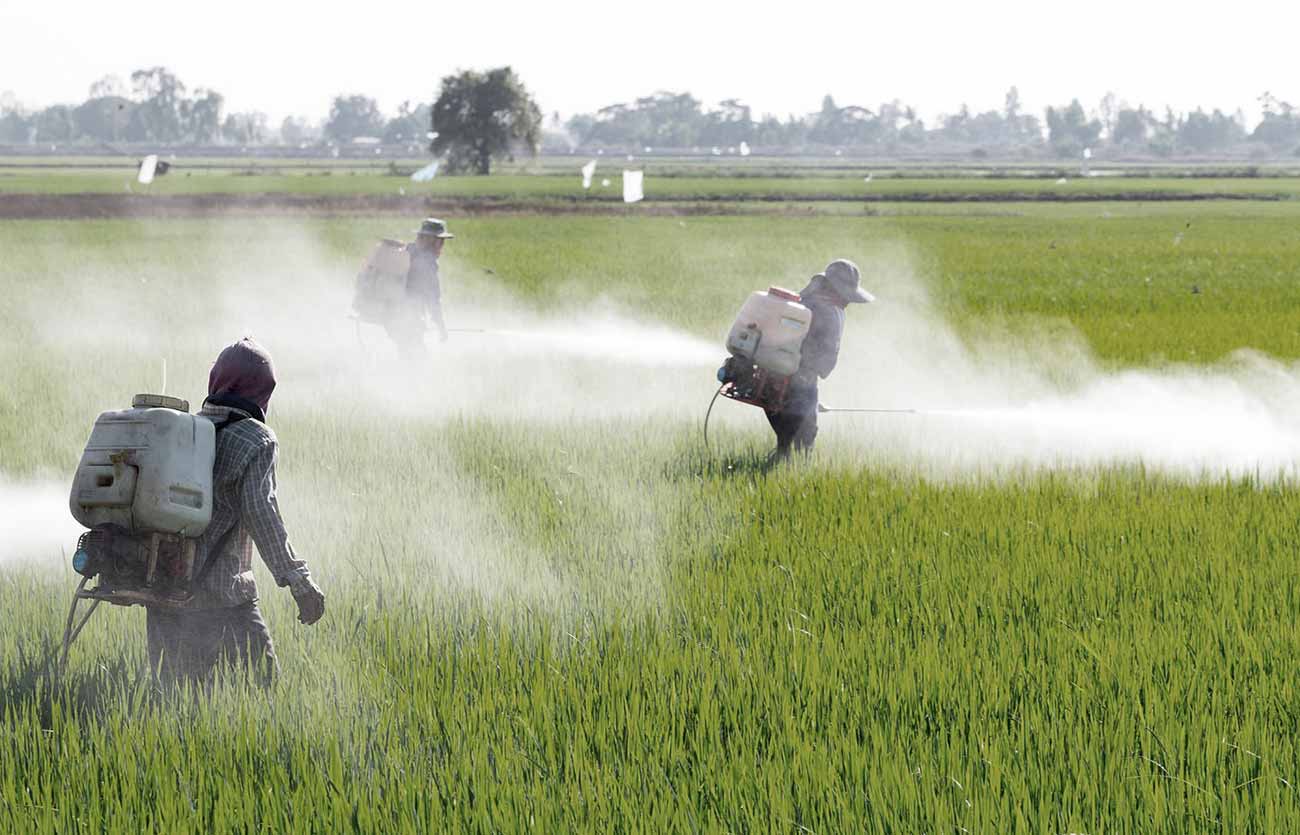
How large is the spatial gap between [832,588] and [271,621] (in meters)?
2.35

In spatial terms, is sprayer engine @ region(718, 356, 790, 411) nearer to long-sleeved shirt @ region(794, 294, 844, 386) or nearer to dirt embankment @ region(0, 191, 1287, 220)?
long-sleeved shirt @ region(794, 294, 844, 386)

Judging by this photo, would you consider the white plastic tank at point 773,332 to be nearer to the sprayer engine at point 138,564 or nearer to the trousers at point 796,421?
the trousers at point 796,421

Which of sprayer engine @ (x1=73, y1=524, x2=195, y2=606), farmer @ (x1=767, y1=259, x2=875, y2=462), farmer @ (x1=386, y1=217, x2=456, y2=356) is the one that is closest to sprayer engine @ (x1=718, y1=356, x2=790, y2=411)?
farmer @ (x1=767, y1=259, x2=875, y2=462)

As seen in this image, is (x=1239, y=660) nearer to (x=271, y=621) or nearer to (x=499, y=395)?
(x=271, y=621)

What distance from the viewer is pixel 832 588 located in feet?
19.9

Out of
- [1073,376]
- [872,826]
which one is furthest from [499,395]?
[872,826]

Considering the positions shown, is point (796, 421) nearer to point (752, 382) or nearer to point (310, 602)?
point (752, 382)

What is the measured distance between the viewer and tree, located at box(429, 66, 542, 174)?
104562 mm

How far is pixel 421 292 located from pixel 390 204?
41.9 metres

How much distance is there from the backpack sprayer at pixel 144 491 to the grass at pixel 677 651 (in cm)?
52

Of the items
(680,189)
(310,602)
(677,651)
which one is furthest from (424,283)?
(680,189)

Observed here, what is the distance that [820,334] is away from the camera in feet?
28.0

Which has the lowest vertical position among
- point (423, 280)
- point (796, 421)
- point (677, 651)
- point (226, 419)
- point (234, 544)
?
point (677, 651)

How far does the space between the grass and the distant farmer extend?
170 millimetres
